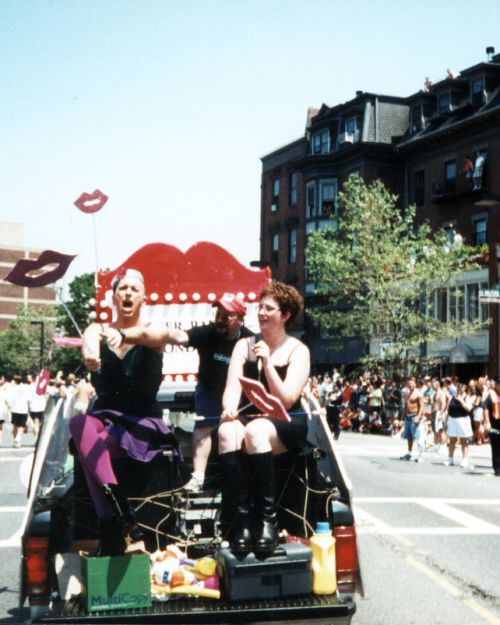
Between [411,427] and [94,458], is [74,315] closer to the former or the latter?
[411,427]

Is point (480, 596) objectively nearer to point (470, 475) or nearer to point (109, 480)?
point (109, 480)

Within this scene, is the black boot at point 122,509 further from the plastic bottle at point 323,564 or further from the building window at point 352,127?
the building window at point 352,127

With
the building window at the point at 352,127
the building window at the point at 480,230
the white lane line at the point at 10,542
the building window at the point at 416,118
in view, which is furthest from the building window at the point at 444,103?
the white lane line at the point at 10,542

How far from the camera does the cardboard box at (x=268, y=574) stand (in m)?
4.99

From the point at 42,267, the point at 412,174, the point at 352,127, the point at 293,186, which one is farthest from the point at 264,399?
the point at 293,186

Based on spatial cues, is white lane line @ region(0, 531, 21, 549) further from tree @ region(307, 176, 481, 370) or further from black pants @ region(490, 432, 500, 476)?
tree @ region(307, 176, 481, 370)

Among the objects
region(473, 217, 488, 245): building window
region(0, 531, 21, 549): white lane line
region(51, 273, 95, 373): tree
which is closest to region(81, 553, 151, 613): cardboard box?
region(0, 531, 21, 549): white lane line

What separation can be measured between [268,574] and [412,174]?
49920 mm

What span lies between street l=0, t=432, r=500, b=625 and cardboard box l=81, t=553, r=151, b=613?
2.10 meters

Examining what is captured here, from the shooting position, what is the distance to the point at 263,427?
531 centimetres

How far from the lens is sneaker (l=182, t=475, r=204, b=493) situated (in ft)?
19.7

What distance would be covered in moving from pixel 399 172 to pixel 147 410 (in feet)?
169

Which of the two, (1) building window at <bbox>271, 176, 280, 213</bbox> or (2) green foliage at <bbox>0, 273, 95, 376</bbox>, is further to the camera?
(2) green foliage at <bbox>0, 273, 95, 376</bbox>

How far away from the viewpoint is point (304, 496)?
5812mm
